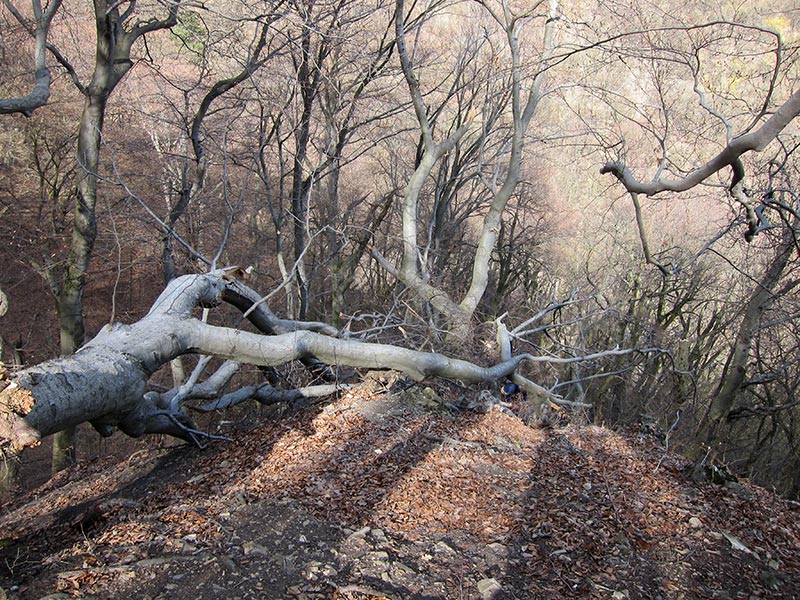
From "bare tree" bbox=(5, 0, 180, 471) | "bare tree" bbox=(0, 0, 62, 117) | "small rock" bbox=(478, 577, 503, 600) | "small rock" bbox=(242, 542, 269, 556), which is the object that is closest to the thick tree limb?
"small rock" bbox=(478, 577, 503, 600)

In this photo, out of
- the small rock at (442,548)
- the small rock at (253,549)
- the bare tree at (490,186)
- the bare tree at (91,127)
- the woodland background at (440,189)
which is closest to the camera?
the small rock at (253,549)

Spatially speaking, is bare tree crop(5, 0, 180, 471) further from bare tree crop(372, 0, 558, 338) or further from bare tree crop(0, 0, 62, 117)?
bare tree crop(372, 0, 558, 338)

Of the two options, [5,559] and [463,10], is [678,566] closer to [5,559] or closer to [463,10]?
[5,559]

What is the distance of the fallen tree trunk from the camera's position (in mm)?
2764

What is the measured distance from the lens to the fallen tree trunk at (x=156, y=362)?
276 cm

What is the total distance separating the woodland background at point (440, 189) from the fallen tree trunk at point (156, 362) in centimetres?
168

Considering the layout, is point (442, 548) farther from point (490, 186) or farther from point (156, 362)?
point (490, 186)

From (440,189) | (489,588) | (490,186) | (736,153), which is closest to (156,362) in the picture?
(489,588)

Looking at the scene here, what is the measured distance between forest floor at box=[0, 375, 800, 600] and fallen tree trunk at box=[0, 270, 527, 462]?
596 mm

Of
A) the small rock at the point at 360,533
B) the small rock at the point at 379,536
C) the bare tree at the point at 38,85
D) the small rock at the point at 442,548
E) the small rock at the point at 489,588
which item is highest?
the bare tree at the point at 38,85

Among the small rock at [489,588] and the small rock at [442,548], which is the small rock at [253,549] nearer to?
the small rock at [442,548]

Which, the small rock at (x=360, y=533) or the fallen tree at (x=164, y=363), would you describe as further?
the small rock at (x=360, y=533)

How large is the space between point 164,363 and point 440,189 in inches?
491

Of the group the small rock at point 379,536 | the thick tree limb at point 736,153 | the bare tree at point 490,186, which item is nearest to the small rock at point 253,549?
the small rock at point 379,536
